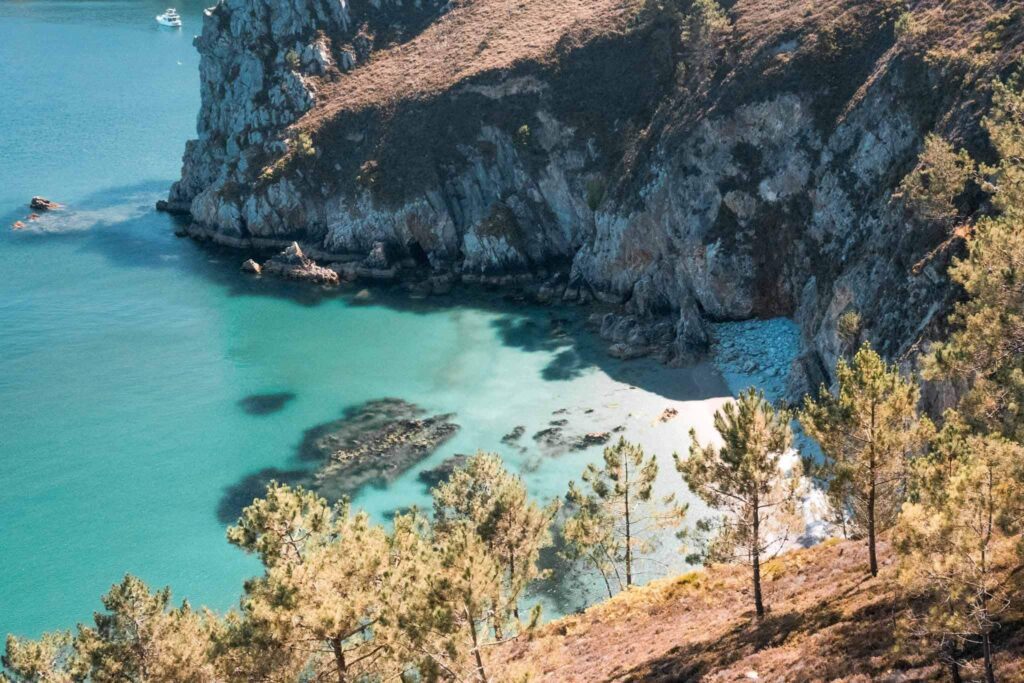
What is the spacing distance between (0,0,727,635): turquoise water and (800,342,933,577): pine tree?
26816 millimetres

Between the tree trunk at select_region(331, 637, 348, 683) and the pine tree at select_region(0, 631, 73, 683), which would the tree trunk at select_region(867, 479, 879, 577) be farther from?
the pine tree at select_region(0, 631, 73, 683)

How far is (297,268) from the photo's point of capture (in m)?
98.9

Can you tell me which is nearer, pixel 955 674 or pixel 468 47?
pixel 955 674

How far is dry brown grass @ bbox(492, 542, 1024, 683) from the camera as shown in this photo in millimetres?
24906

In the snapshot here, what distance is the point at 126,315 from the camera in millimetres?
89438

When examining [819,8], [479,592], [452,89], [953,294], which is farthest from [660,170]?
[479,592]

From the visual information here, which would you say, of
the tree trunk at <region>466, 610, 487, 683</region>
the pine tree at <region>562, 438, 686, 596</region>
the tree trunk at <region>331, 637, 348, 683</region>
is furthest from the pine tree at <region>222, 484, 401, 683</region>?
the pine tree at <region>562, 438, 686, 596</region>

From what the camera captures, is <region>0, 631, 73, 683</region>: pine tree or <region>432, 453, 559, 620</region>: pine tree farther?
<region>432, 453, 559, 620</region>: pine tree

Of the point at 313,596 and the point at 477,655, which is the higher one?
the point at 313,596

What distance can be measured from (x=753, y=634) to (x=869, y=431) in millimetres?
8852

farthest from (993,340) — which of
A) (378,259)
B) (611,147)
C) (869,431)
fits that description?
(378,259)

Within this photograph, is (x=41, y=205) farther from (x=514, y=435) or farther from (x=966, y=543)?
(x=966, y=543)

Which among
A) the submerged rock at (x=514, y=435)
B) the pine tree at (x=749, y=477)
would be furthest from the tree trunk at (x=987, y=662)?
the submerged rock at (x=514, y=435)

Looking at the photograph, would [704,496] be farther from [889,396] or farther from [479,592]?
[479,592]
